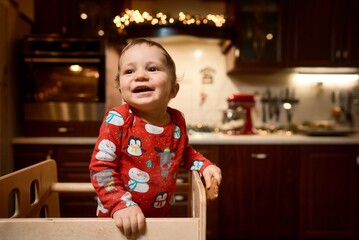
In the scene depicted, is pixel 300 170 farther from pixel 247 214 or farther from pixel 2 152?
pixel 2 152

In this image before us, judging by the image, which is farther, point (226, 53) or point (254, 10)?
point (226, 53)

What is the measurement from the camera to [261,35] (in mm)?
2463

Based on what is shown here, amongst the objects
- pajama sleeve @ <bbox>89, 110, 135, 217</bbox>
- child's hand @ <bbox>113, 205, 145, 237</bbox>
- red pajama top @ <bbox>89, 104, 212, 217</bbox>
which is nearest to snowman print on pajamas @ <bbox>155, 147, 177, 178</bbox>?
red pajama top @ <bbox>89, 104, 212, 217</bbox>

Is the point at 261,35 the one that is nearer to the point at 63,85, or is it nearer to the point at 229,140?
the point at 229,140

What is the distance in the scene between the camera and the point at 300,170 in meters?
2.26

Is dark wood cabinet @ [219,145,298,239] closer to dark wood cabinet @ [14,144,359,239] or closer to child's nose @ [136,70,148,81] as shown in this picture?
dark wood cabinet @ [14,144,359,239]

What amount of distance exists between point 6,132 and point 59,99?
384 millimetres

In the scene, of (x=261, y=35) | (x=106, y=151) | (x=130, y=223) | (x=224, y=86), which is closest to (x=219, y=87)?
(x=224, y=86)

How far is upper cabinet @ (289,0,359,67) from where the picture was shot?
244 centimetres

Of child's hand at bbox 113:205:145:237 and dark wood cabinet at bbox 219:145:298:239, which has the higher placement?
child's hand at bbox 113:205:145:237

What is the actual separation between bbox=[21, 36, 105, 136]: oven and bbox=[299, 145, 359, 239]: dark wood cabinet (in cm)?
146

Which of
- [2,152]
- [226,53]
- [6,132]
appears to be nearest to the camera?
[2,152]

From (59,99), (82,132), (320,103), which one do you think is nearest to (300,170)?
(320,103)

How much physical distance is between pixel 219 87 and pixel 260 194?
3.10ft
